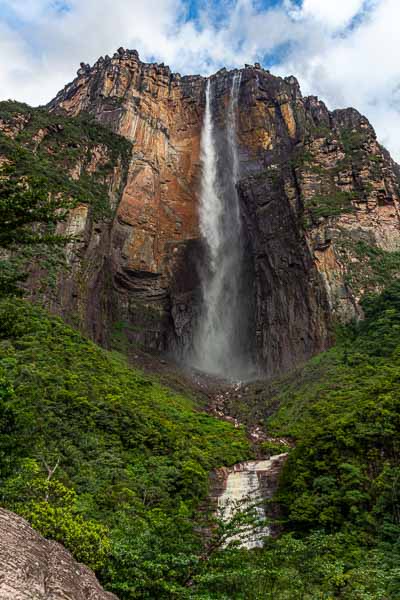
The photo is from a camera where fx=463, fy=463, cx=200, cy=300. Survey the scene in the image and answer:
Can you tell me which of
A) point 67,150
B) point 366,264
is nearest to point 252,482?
point 366,264

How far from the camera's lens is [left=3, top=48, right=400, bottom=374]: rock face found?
3888 cm

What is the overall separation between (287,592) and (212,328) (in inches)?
1629

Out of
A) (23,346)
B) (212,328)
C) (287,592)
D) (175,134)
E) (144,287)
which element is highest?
(175,134)

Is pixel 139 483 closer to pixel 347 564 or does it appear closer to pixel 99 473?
pixel 99 473

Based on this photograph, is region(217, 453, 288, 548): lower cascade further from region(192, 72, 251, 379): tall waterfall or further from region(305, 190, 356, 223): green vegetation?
region(305, 190, 356, 223): green vegetation

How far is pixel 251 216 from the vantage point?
48.6 m

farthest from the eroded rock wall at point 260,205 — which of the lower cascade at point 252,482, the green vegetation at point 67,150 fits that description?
the lower cascade at point 252,482

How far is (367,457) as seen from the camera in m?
15.0

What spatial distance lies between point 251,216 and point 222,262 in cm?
613

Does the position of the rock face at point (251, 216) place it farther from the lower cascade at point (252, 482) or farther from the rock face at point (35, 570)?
the rock face at point (35, 570)

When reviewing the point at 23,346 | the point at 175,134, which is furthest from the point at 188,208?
the point at 23,346

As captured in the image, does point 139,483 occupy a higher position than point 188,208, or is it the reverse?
point 188,208

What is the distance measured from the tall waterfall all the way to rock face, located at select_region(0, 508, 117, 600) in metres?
39.2

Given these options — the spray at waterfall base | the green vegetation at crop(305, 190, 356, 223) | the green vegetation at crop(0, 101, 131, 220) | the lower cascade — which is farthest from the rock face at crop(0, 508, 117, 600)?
the green vegetation at crop(305, 190, 356, 223)
